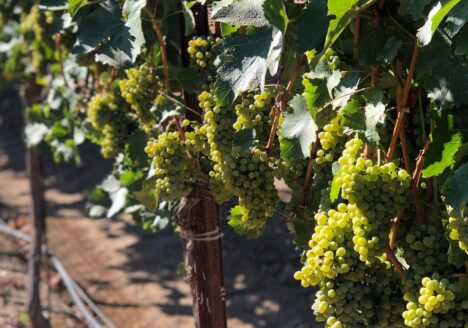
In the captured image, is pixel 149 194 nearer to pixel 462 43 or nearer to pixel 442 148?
pixel 442 148

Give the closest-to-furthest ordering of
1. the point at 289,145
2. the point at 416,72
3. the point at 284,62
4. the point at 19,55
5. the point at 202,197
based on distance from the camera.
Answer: the point at 416,72
the point at 289,145
the point at 284,62
the point at 202,197
the point at 19,55

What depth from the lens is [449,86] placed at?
1.43 metres

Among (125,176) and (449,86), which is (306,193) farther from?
(125,176)

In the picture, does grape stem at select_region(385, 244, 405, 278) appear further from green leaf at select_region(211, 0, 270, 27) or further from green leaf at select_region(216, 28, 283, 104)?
green leaf at select_region(211, 0, 270, 27)

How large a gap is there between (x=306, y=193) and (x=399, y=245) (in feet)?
1.03

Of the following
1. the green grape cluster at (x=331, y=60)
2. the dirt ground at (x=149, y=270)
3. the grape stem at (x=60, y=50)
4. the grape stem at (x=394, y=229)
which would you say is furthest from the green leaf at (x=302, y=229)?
the dirt ground at (x=149, y=270)

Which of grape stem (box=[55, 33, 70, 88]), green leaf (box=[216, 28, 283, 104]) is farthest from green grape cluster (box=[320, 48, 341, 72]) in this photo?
grape stem (box=[55, 33, 70, 88])

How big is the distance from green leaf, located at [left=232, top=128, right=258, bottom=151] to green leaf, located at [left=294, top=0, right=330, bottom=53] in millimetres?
291

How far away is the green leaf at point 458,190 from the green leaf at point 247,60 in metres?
0.42

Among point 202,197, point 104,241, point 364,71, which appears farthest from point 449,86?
point 104,241

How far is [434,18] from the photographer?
1.24m

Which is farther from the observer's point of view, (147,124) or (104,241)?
(104,241)

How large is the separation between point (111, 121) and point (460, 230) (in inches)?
65.8

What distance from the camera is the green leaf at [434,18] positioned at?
120 cm
